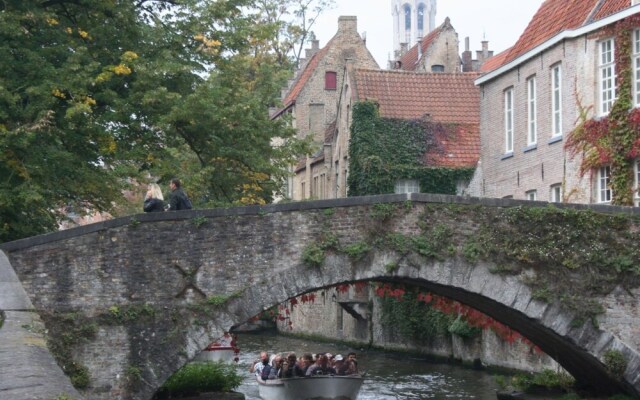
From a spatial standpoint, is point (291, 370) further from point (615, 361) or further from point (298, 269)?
point (615, 361)

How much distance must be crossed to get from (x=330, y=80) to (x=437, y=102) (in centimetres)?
1213

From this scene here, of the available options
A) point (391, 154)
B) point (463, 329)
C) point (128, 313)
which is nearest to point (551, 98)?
point (463, 329)

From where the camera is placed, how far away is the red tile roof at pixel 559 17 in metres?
23.1

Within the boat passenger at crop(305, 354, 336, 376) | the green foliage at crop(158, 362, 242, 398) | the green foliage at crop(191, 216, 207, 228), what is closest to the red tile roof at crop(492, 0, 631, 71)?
the boat passenger at crop(305, 354, 336, 376)

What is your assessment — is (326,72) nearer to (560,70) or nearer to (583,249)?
(560,70)

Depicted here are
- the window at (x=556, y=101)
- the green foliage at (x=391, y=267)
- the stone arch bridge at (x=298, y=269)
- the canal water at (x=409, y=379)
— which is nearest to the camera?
the stone arch bridge at (x=298, y=269)

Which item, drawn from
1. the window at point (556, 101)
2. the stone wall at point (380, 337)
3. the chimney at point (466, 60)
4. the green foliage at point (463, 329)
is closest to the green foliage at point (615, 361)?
the stone wall at point (380, 337)

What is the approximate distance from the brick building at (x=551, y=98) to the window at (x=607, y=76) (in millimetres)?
19

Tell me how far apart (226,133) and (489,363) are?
33.9 feet

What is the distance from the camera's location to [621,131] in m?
21.9

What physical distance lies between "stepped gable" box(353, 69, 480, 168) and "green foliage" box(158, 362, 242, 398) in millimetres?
13042

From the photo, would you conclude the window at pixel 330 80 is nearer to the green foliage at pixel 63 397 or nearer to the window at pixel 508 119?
the window at pixel 508 119

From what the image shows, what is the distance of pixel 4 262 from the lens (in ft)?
47.5

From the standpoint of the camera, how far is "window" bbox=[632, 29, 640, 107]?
21625 mm
